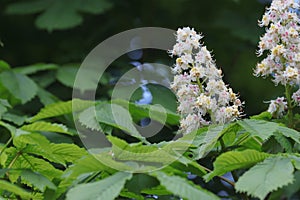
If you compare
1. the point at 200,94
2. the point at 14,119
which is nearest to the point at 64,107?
the point at 14,119

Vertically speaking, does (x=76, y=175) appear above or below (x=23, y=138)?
below

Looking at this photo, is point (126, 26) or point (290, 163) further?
point (126, 26)

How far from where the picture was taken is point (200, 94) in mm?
1692

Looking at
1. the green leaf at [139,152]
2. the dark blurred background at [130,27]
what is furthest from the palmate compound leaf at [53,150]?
the dark blurred background at [130,27]

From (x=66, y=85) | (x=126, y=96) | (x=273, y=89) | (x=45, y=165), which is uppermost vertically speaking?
(x=273, y=89)

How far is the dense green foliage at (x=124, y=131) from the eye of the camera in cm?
137

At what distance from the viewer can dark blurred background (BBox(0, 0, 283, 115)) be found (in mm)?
3643

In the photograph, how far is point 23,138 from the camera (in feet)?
5.16

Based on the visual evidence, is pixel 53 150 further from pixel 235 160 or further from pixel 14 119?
pixel 14 119

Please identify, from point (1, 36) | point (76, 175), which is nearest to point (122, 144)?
point (76, 175)

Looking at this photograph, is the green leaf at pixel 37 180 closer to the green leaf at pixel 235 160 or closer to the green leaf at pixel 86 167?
the green leaf at pixel 86 167

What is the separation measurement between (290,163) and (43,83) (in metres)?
2.07

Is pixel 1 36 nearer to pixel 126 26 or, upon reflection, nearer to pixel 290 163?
pixel 126 26

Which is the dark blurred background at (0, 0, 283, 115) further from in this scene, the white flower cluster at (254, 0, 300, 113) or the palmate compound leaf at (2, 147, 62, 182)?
the palmate compound leaf at (2, 147, 62, 182)
